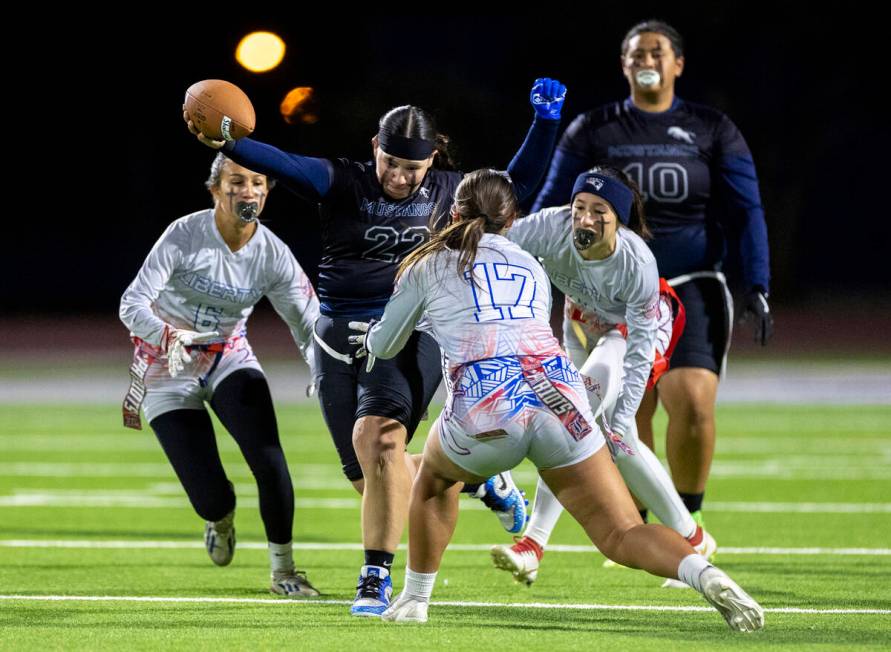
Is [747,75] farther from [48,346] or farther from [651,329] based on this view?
[651,329]

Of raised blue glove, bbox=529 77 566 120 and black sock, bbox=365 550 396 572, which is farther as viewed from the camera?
raised blue glove, bbox=529 77 566 120

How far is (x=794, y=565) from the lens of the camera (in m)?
7.30

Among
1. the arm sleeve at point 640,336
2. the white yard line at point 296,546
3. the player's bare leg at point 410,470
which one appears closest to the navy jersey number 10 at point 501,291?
the arm sleeve at point 640,336

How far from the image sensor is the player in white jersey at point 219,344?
6578mm

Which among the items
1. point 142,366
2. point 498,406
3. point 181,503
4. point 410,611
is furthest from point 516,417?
point 181,503

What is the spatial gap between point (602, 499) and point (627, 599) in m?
1.26

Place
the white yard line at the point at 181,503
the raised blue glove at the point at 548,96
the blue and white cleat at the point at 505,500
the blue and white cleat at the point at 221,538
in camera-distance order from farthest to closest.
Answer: the white yard line at the point at 181,503, the blue and white cleat at the point at 221,538, the blue and white cleat at the point at 505,500, the raised blue glove at the point at 548,96

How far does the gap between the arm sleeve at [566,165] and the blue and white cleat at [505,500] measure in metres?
1.45

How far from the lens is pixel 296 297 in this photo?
681 cm

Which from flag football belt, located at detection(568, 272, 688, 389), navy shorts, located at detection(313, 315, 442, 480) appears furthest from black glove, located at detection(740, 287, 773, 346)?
navy shorts, located at detection(313, 315, 442, 480)

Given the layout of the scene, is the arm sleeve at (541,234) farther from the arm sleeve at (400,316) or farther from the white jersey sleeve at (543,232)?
the arm sleeve at (400,316)

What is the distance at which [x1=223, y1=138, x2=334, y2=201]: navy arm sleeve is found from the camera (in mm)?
5844

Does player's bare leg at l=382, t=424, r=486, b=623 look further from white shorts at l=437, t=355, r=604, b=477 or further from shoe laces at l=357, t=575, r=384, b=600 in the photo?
shoe laces at l=357, t=575, r=384, b=600

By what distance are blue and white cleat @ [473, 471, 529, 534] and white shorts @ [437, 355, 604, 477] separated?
5.03ft
